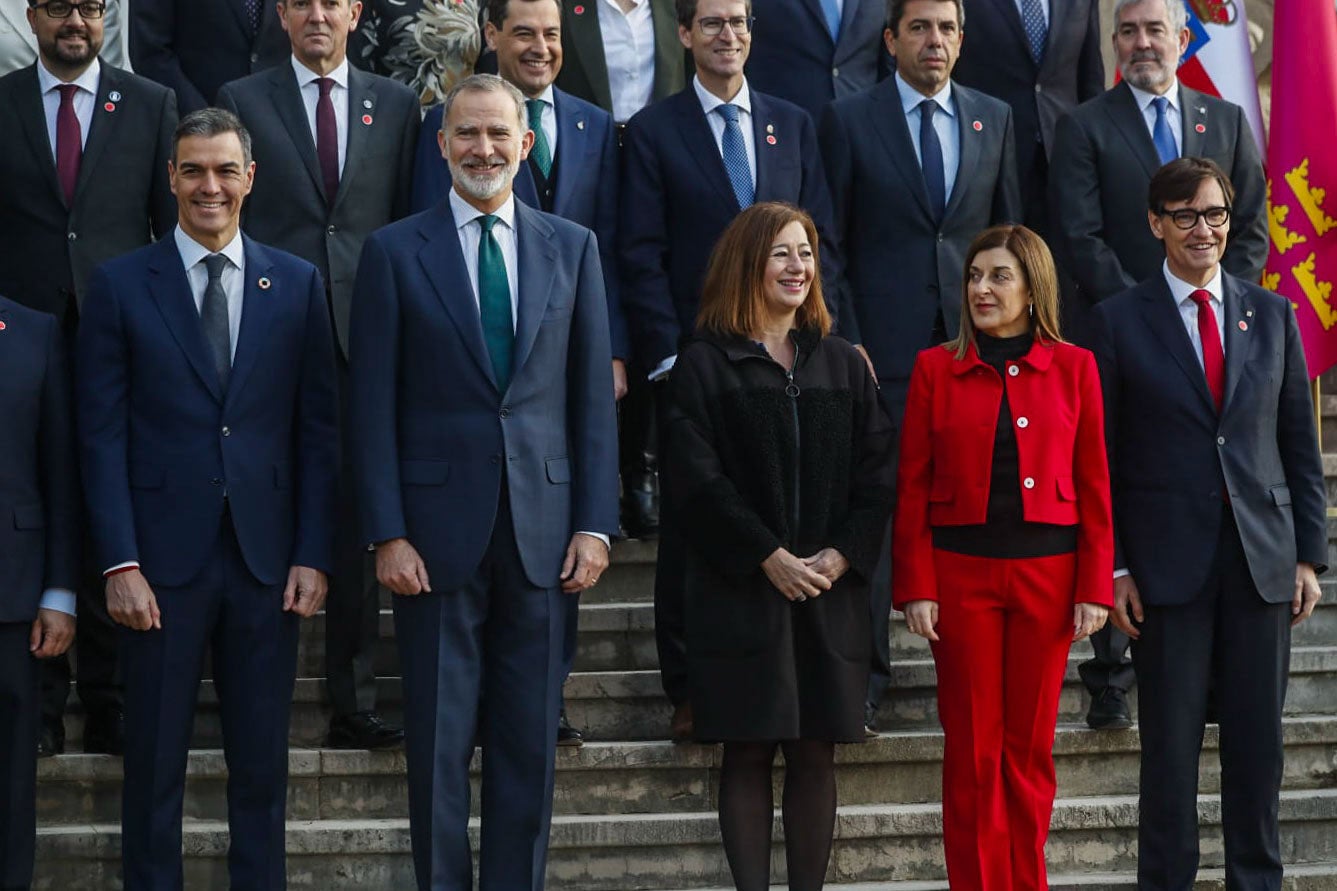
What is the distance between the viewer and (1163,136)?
231 inches

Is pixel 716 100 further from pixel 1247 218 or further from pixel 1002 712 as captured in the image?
pixel 1002 712

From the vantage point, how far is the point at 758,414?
4656 millimetres

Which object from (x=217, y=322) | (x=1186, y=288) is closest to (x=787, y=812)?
(x=1186, y=288)

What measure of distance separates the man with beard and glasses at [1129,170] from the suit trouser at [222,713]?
2.38m

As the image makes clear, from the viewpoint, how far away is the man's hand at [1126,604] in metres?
4.88

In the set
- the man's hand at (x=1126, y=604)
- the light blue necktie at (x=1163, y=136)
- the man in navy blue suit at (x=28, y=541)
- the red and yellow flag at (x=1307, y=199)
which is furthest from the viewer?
the red and yellow flag at (x=1307, y=199)

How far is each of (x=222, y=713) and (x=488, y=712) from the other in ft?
2.15

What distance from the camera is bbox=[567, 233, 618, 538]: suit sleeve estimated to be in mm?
4562

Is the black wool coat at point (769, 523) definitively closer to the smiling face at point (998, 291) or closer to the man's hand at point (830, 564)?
the man's hand at point (830, 564)

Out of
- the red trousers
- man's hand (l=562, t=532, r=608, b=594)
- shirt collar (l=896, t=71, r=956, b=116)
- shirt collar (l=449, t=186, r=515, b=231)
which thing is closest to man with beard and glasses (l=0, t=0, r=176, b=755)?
shirt collar (l=449, t=186, r=515, b=231)

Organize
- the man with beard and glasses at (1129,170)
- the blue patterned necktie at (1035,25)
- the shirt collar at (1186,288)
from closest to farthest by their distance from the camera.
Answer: the shirt collar at (1186,288) → the man with beard and glasses at (1129,170) → the blue patterned necktie at (1035,25)

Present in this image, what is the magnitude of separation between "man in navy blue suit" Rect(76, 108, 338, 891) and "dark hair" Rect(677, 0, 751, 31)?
4.96 feet

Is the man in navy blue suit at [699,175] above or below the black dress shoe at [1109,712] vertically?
above

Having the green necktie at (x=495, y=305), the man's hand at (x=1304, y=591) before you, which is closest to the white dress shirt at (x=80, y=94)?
the green necktie at (x=495, y=305)
